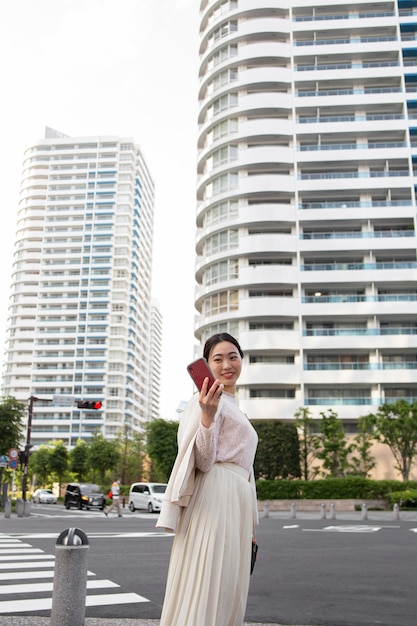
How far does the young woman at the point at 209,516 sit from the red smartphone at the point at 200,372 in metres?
0.04

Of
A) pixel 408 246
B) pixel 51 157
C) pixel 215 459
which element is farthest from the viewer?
pixel 51 157

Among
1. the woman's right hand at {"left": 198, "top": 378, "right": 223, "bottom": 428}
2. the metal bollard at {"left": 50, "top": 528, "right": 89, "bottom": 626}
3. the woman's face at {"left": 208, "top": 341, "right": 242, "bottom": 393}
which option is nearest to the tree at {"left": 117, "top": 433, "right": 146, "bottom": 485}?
the metal bollard at {"left": 50, "top": 528, "right": 89, "bottom": 626}

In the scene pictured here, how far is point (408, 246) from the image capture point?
147 feet

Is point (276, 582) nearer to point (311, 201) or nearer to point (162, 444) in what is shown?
point (162, 444)

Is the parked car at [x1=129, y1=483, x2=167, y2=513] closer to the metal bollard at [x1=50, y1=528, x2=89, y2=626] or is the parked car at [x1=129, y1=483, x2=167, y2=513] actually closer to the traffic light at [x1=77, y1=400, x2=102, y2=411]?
the traffic light at [x1=77, y1=400, x2=102, y2=411]

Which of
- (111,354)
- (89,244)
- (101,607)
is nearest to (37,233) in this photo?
Answer: (89,244)

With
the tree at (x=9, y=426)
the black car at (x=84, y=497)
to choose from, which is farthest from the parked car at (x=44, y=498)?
the tree at (x=9, y=426)

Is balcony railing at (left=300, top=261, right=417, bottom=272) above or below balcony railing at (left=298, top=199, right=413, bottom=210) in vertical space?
below

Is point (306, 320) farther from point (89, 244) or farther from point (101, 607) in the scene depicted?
point (89, 244)

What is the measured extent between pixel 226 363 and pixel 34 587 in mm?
4657

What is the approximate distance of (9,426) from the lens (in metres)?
31.3

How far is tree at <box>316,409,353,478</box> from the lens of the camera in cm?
3622

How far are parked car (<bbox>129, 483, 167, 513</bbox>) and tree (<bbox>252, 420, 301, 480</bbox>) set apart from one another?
7.99 m

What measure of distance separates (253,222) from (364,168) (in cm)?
1160
